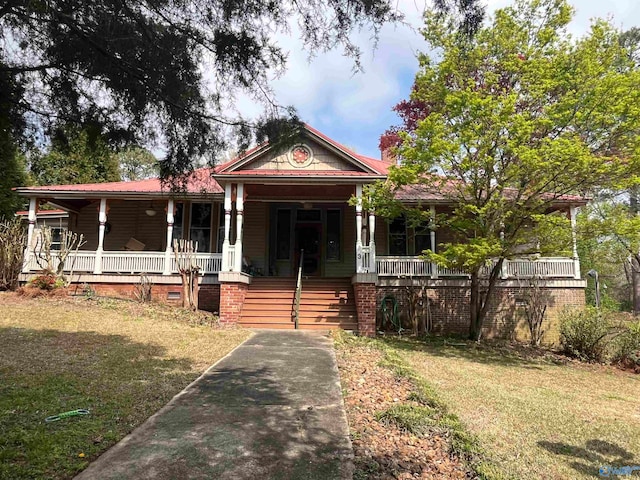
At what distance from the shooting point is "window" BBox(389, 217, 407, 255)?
53.6 feet

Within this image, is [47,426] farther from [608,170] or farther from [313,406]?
[608,170]

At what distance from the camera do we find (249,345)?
9242mm

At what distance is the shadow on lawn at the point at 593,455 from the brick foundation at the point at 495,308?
902cm

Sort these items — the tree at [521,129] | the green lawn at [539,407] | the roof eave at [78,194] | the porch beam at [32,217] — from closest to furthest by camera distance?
the green lawn at [539,407]
the tree at [521,129]
the roof eave at [78,194]
the porch beam at [32,217]

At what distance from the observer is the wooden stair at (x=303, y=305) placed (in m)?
12.3

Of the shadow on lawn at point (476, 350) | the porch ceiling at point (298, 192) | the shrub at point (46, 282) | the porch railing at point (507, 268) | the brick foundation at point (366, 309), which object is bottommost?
the shadow on lawn at point (476, 350)

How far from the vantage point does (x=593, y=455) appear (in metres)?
4.39

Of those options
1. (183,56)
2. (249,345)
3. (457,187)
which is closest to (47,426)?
(183,56)

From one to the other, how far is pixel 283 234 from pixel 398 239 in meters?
4.29

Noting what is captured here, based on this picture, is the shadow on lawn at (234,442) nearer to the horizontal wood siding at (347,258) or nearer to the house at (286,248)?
the house at (286,248)

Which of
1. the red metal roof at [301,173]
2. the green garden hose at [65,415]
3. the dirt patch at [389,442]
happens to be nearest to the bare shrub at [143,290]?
the red metal roof at [301,173]

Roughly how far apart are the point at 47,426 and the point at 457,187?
1015 cm

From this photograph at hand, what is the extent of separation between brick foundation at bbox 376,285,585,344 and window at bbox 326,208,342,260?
290 cm

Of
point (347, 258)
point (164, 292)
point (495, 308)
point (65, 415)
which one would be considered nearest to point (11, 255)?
point (164, 292)
